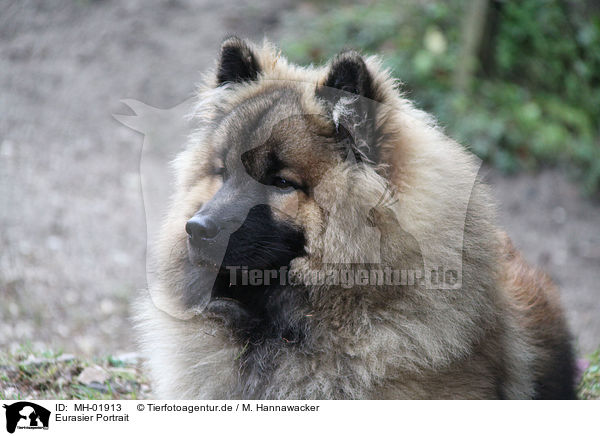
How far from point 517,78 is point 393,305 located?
7335mm

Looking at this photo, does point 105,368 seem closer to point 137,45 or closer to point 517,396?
point 517,396

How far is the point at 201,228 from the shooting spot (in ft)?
9.55

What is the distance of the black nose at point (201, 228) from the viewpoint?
2.91m

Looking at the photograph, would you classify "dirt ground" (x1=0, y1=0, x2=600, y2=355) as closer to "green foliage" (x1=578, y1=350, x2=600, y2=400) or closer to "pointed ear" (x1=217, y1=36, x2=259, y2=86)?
"green foliage" (x1=578, y1=350, x2=600, y2=400)

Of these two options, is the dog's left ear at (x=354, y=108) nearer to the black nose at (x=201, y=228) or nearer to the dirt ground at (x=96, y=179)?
the black nose at (x=201, y=228)

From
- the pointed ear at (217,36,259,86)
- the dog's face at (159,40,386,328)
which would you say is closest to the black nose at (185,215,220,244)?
the dog's face at (159,40,386,328)

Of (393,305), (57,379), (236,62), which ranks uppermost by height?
(236,62)

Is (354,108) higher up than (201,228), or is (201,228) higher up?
(354,108)

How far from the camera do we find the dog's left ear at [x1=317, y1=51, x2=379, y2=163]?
300cm

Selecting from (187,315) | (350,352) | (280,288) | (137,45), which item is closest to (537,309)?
(350,352)

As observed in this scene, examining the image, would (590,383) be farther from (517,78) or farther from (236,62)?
(517,78)
